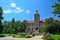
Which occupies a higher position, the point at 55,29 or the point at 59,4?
the point at 59,4

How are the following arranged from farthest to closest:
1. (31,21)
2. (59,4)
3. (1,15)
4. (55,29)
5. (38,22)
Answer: (31,21), (38,22), (55,29), (1,15), (59,4)

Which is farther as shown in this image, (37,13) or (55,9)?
(37,13)

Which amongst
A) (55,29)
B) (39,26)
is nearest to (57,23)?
(55,29)

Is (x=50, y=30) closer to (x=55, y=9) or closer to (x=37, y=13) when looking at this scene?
(x=37, y=13)

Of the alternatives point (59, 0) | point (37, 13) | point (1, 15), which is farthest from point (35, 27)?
point (59, 0)

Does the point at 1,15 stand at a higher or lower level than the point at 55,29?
higher

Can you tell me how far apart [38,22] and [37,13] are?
9.05 meters

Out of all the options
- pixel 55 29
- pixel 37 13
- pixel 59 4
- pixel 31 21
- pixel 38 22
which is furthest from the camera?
pixel 31 21

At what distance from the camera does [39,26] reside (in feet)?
370

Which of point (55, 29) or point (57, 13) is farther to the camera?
point (55, 29)

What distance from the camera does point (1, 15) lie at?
60.8 meters

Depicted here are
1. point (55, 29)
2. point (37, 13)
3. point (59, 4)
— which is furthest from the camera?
point (37, 13)

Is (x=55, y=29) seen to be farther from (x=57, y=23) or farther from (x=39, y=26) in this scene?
(x=39, y=26)

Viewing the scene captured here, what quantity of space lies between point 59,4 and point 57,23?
45342 millimetres
